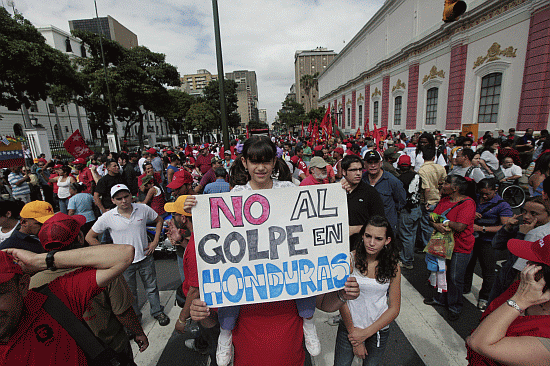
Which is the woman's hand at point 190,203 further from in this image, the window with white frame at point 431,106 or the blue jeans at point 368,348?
the window with white frame at point 431,106

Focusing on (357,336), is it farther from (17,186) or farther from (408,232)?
(17,186)

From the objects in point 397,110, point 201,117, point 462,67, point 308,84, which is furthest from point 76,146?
point 308,84

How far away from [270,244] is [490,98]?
57.6 feet

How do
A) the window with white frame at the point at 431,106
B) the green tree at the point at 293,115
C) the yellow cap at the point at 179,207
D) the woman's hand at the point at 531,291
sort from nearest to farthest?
the woman's hand at the point at 531,291, the yellow cap at the point at 179,207, the window with white frame at the point at 431,106, the green tree at the point at 293,115

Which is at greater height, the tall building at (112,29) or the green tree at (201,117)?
the tall building at (112,29)

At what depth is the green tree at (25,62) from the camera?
716 inches

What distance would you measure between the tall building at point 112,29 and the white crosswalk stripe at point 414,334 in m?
72.8

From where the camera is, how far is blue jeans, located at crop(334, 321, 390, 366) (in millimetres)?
2133

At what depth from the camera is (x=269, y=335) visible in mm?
1671

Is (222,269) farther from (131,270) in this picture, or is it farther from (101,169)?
(101,169)

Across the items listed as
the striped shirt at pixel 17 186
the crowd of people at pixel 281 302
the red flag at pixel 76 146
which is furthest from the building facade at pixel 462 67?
the striped shirt at pixel 17 186

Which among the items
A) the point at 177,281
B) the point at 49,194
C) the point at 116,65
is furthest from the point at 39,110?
the point at 177,281

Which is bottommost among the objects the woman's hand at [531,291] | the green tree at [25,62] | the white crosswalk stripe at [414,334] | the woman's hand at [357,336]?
the white crosswalk stripe at [414,334]

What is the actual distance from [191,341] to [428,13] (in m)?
24.9
